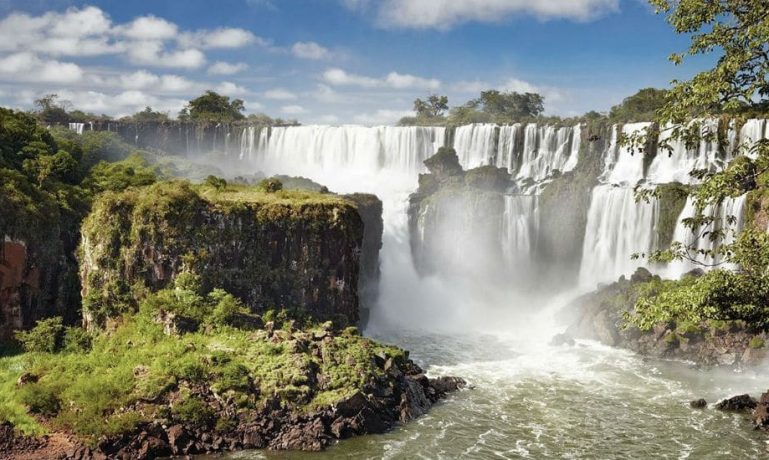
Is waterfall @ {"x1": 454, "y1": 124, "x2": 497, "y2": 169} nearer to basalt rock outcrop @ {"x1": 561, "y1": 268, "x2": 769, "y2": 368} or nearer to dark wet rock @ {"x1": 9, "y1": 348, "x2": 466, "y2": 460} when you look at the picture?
basalt rock outcrop @ {"x1": 561, "y1": 268, "x2": 769, "y2": 368}

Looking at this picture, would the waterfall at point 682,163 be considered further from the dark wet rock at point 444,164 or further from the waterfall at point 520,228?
the dark wet rock at point 444,164

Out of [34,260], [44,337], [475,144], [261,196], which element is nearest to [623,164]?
[475,144]

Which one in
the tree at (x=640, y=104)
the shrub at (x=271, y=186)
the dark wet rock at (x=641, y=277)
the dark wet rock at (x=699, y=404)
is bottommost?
the dark wet rock at (x=699, y=404)

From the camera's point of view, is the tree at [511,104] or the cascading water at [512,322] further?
the tree at [511,104]

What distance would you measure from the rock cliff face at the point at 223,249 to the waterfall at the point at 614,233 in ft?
78.2

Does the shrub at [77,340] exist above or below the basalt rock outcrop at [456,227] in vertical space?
below

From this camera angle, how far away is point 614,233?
49781 millimetres

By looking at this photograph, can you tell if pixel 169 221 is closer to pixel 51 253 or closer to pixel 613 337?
pixel 51 253

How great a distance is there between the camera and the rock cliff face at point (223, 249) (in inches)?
1286

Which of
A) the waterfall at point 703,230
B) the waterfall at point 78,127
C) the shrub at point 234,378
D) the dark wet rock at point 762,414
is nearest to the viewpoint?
the shrub at point 234,378

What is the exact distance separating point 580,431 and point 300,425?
1160 centimetres

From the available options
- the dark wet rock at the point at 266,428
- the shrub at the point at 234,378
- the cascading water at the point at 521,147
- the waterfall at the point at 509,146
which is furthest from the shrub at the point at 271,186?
the waterfall at the point at 509,146

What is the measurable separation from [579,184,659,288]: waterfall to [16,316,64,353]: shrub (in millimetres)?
37812

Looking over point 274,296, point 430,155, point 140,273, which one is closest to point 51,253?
point 140,273
